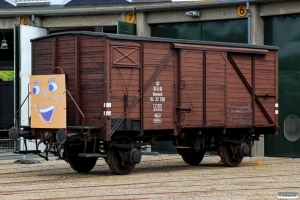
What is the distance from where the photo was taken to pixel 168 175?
16.8 metres

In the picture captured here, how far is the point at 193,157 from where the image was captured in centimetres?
2030

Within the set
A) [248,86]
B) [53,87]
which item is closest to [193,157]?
[248,86]

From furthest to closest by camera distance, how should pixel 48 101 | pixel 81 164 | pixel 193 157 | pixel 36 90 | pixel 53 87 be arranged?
pixel 193 157 → pixel 81 164 → pixel 36 90 → pixel 48 101 → pixel 53 87

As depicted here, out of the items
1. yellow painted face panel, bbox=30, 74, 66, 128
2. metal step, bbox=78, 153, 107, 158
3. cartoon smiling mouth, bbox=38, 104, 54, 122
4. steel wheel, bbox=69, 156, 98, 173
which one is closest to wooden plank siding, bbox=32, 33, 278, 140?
yellow painted face panel, bbox=30, 74, 66, 128

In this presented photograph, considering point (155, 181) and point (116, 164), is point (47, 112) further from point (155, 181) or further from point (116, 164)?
point (155, 181)

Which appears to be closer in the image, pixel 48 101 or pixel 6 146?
pixel 48 101

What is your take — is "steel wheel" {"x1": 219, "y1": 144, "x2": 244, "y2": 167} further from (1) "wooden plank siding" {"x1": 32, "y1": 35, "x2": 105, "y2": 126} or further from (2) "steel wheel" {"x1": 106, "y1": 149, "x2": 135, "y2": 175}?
(1) "wooden plank siding" {"x1": 32, "y1": 35, "x2": 105, "y2": 126}

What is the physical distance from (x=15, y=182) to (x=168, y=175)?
12.0ft

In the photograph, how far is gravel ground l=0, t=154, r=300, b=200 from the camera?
1304 centimetres

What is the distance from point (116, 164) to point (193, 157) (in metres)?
4.06

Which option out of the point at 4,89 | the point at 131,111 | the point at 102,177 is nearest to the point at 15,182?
the point at 102,177

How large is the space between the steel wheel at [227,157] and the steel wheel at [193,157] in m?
0.93

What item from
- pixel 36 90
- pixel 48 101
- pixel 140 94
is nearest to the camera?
pixel 48 101

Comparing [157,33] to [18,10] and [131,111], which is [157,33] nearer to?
[18,10]
